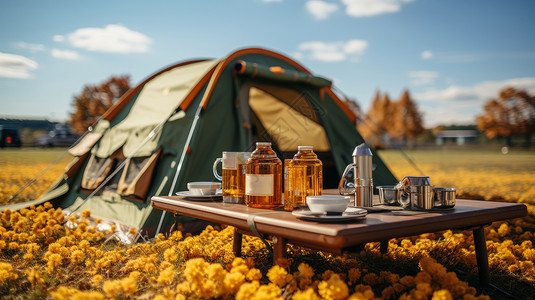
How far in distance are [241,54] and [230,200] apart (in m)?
3.06

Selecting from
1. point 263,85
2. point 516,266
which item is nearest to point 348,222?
point 516,266

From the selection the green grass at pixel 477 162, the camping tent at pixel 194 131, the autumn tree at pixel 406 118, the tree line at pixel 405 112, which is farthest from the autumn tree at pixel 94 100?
the camping tent at pixel 194 131

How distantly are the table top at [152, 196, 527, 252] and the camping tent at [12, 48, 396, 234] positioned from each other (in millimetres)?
1834

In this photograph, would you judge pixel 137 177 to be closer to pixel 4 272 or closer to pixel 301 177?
pixel 4 272

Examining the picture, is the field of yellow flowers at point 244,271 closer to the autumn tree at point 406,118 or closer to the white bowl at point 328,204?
the white bowl at point 328,204

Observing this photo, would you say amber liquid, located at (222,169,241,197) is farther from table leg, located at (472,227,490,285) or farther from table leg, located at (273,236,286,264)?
table leg, located at (472,227,490,285)

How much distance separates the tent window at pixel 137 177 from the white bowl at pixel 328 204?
2799 mm

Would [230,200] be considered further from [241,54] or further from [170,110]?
[241,54]

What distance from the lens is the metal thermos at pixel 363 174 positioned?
2.19m

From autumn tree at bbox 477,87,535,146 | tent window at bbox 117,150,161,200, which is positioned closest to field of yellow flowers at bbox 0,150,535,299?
tent window at bbox 117,150,161,200

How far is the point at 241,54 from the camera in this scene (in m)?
5.21

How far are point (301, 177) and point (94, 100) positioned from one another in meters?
50.3

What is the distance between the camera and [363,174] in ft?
7.32

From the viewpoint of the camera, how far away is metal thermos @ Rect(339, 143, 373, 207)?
7.20ft
